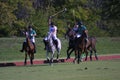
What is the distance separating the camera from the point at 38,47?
156 ft

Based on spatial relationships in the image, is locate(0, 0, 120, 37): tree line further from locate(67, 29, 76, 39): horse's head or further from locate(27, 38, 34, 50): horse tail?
locate(27, 38, 34, 50): horse tail

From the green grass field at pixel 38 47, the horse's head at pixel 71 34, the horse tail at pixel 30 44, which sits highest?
the horse's head at pixel 71 34

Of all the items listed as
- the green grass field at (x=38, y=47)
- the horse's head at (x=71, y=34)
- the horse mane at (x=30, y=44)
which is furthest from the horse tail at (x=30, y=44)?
the green grass field at (x=38, y=47)

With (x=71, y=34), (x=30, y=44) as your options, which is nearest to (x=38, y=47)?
(x=71, y=34)

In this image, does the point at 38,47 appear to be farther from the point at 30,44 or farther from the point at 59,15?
the point at 59,15

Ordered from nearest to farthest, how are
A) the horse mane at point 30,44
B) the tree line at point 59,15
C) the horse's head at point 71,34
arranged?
the horse mane at point 30,44
the horse's head at point 71,34
the tree line at point 59,15

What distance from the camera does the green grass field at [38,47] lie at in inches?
1718

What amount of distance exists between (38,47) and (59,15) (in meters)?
22.4

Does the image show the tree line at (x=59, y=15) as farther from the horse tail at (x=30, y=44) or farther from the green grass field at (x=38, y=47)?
the horse tail at (x=30, y=44)

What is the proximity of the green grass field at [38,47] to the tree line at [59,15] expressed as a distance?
773 centimetres

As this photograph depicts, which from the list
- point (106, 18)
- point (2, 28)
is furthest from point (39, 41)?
point (106, 18)

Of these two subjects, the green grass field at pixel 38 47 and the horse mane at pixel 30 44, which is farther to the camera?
the green grass field at pixel 38 47

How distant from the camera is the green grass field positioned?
143 feet

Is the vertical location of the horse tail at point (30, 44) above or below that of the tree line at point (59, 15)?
below
